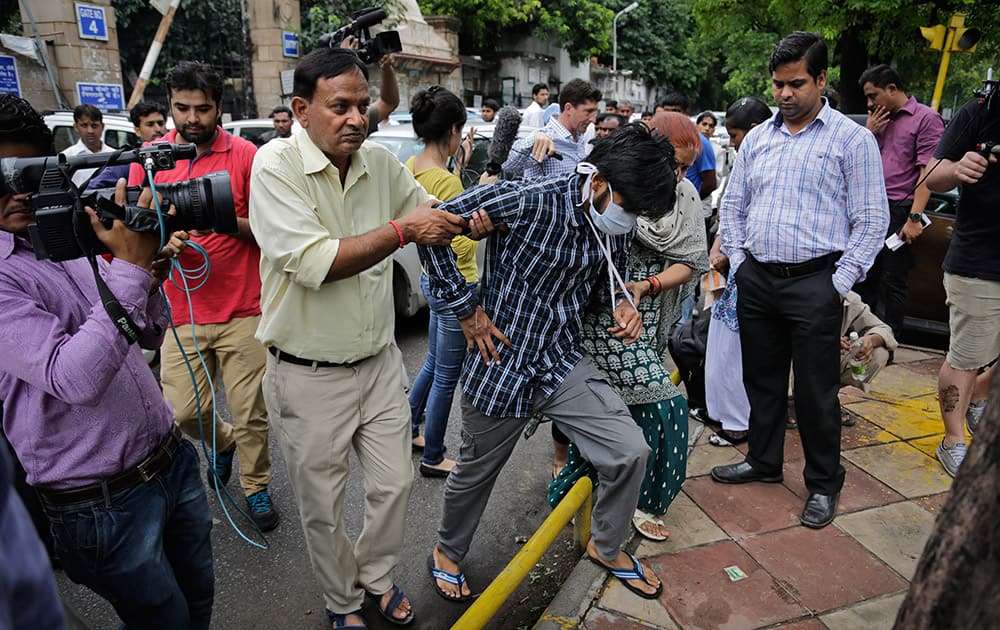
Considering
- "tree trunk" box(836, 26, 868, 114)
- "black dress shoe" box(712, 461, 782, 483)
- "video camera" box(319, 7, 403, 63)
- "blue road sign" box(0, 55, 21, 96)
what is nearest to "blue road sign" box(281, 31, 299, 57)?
"blue road sign" box(0, 55, 21, 96)

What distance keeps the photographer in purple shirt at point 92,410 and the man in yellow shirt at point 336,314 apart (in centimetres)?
42

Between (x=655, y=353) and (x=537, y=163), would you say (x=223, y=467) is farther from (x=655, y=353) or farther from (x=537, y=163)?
(x=537, y=163)

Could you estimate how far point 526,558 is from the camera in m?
2.26

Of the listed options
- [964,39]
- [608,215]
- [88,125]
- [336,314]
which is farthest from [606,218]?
[964,39]

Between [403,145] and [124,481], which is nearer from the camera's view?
[124,481]

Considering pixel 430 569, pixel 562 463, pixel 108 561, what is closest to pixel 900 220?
pixel 562 463

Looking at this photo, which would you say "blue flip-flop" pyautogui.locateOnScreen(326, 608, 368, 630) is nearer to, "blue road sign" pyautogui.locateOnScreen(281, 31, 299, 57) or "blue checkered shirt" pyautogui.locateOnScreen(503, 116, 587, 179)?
"blue checkered shirt" pyautogui.locateOnScreen(503, 116, 587, 179)

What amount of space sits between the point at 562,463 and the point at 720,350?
1.16 meters

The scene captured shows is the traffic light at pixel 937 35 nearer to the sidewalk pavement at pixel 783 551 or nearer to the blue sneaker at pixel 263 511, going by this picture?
the sidewalk pavement at pixel 783 551

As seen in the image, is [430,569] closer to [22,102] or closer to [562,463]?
[562,463]

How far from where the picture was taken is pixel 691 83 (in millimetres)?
36406

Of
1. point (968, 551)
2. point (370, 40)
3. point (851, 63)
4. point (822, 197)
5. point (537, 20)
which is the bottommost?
point (968, 551)

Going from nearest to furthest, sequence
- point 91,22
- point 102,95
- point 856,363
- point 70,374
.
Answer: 1. point 70,374
2. point 856,363
3. point 91,22
4. point 102,95

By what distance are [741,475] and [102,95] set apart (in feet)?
47.7
